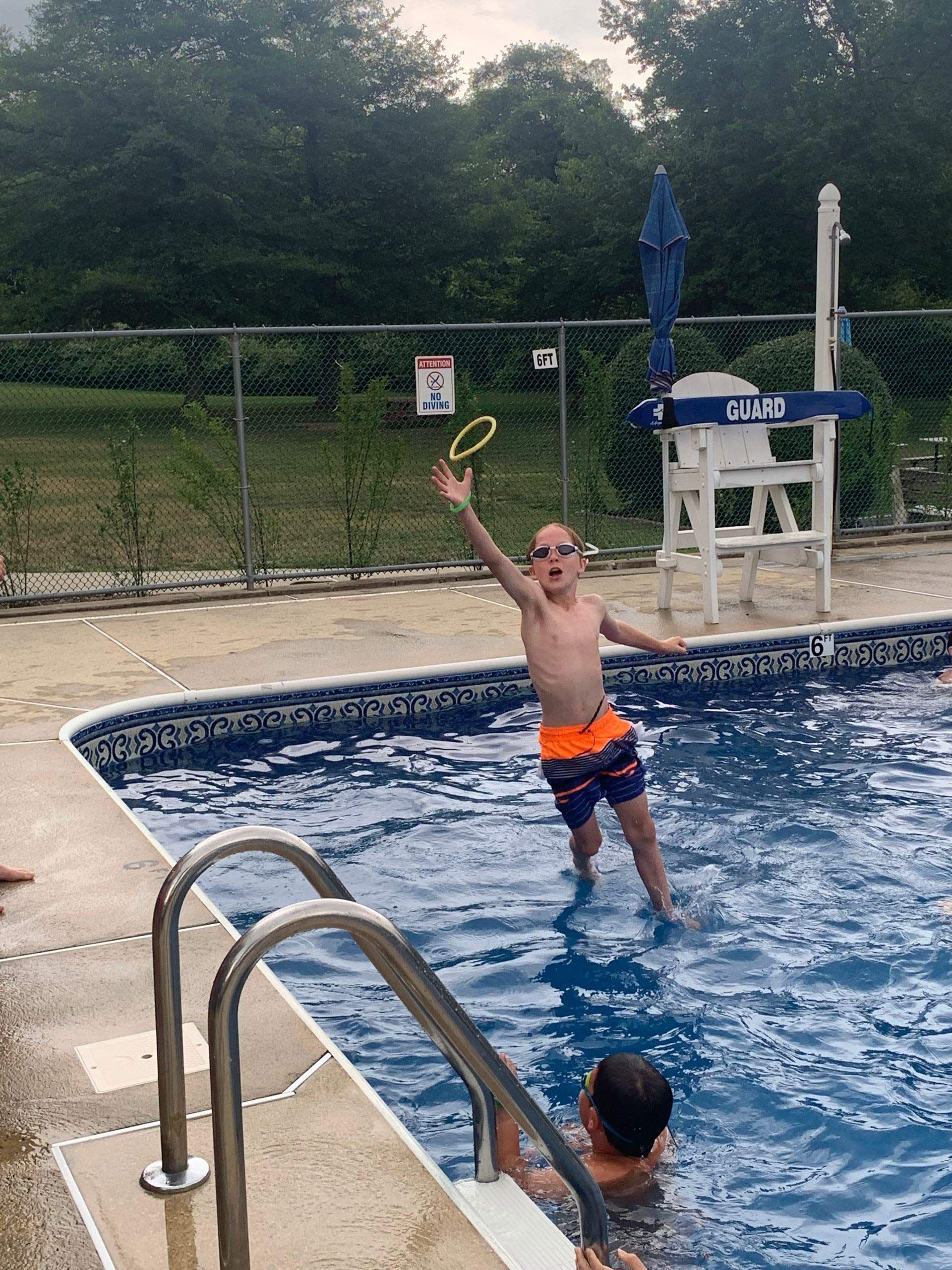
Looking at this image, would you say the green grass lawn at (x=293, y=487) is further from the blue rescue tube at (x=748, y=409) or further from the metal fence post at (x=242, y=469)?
the blue rescue tube at (x=748, y=409)

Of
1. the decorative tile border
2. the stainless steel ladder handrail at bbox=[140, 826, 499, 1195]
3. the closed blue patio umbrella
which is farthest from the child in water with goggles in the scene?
the closed blue patio umbrella

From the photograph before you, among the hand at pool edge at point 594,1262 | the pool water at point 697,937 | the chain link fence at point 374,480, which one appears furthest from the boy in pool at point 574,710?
the chain link fence at point 374,480

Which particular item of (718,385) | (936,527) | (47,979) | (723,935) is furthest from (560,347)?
(47,979)

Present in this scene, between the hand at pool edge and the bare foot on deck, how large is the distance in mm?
2611

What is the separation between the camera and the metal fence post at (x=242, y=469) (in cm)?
983

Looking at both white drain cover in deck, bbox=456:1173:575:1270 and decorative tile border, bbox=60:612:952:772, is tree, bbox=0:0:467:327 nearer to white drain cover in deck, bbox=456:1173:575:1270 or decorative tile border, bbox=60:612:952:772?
decorative tile border, bbox=60:612:952:772

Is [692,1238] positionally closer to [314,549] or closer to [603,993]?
[603,993]

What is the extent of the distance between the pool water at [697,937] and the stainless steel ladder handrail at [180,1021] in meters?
0.72

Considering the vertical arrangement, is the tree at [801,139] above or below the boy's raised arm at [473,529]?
above

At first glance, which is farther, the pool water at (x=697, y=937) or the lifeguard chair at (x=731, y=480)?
the lifeguard chair at (x=731, y=480)

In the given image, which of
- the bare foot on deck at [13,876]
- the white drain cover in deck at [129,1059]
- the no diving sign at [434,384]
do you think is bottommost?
the white drain cover in deck at [129,1059]

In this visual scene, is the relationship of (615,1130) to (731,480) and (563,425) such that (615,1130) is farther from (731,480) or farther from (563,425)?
(563,425)

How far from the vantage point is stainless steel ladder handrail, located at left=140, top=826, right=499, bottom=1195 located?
7.86 ft

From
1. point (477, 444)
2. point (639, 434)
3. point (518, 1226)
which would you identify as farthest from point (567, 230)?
point (518, 1226)
